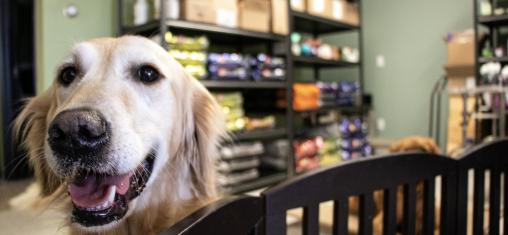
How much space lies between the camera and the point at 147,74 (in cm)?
93

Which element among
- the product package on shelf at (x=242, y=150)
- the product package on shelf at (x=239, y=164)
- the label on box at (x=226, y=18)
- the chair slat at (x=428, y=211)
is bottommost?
the product package on shelf at (x=239, y=164)

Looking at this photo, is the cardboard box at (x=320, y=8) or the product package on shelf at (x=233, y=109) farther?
the cardboard box at (x=320, y=8)

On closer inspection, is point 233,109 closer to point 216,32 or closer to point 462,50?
point 216,32

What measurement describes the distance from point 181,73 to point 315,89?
2.97m

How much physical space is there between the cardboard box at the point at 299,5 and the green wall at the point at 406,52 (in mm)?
1438

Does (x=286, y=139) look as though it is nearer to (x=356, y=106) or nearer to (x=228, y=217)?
(x=356, y=106)

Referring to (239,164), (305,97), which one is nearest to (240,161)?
(239,164)

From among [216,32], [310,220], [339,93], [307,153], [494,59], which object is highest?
[216,32]

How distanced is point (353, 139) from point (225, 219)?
4.02 meters

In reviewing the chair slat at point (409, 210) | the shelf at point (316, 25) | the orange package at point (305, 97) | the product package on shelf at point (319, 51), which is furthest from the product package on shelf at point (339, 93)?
the chair slat at point (409, 210)

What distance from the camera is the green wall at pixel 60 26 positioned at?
2.90 metres

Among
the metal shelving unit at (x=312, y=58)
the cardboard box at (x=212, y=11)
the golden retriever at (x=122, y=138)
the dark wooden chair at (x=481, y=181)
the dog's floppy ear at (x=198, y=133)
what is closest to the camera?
the golden retriever at (x=122, y=138)

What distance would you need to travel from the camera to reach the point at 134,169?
77 cm

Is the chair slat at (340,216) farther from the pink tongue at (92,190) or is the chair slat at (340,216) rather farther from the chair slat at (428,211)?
the pink tongue at (92,190)
